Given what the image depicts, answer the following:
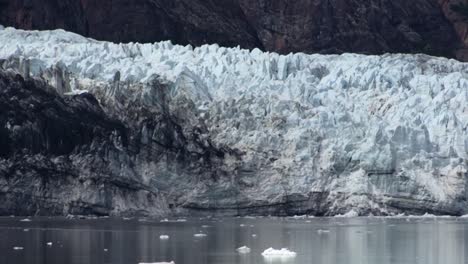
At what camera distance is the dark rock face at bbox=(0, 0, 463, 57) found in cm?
4438

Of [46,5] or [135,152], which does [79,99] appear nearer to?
[135,152]

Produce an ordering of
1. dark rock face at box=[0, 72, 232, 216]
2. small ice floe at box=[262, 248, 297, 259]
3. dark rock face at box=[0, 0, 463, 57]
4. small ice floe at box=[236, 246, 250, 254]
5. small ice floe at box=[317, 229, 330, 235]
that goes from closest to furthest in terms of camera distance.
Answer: small ice floe at box=[262, 248, 297, 259]
small ice floe at box=[236, 246, 250, 254]
small ice floe at box=[317, 229, 330, 235]
dark rock face at box=[0, 72, 232, 216]
dark rock face at box=[0, 0, 463, 57]

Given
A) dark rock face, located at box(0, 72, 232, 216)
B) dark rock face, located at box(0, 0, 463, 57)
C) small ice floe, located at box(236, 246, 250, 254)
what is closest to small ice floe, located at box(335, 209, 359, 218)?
dark rock face, located at box(0, 72, 232, 216)

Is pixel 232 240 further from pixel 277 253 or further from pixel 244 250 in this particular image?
pixel 277 253

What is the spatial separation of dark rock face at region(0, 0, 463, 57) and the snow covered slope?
444cm

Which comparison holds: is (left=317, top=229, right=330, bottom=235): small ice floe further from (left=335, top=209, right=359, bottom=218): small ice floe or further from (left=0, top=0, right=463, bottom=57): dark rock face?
(left=0, top=0, right=463, bottom=57): dark rock face

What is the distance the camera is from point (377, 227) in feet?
110

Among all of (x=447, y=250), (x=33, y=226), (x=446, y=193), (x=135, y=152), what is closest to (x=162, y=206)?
(x=135, y=152)

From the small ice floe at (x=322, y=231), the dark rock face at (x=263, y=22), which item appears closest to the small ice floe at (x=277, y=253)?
the small ice floe at (x=322, y=231)

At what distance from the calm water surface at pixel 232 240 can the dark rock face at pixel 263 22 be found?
1036 centimetres

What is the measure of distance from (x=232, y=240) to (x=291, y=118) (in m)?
7.29

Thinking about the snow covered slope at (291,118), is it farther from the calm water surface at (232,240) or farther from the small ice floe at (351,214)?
the calm water surface at (232,240)

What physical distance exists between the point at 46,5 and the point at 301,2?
709 centimetres

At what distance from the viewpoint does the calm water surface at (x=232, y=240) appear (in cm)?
2702
